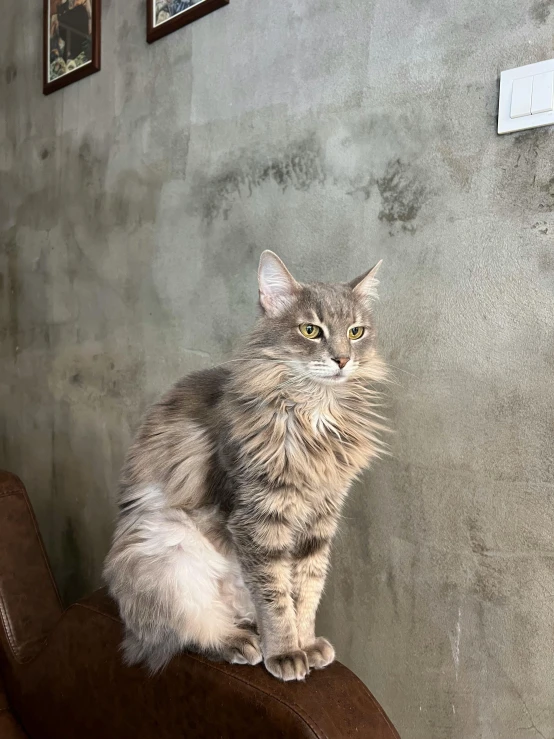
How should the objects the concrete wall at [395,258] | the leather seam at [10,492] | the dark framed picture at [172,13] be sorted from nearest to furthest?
the concrete wall at [395,258] < the leather seam at [10,492] < the dark framed picture at [172,13]

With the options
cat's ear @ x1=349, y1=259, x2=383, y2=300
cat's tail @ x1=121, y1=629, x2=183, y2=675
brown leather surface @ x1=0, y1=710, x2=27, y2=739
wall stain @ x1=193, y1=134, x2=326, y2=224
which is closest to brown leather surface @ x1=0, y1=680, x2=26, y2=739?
brown leather surface @ x1=0, y1=710, x2=27, y2=739

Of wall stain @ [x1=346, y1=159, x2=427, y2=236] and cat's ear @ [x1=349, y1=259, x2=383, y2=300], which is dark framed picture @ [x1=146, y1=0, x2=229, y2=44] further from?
cat's ear @ [x1=349, y1=259, x2=383, y2=300]

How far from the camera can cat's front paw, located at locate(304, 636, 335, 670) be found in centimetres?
115

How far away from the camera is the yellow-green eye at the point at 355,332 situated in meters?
1.26

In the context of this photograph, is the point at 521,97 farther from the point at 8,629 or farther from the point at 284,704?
the point at 8,629

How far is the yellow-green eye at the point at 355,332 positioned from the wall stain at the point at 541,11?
77 cm

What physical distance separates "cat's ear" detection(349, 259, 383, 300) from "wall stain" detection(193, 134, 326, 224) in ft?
1.55

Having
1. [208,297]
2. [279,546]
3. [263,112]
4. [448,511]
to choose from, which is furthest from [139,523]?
[263,112]

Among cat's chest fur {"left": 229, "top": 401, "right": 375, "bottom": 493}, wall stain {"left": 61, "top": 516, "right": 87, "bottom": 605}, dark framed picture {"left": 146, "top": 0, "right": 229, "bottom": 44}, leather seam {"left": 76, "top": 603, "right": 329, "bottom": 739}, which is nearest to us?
leather seam {"left": 76, "top": 603, "right": 329, "bottom": 739}

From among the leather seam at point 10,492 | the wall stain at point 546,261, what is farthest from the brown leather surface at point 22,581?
the wall stain at point 546,261

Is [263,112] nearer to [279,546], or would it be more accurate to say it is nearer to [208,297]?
[208,297]

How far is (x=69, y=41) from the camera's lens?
7.91ft

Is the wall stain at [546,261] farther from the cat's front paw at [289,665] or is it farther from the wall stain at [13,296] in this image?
the wall stain at [13,296]

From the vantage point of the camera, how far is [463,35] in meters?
1.36
